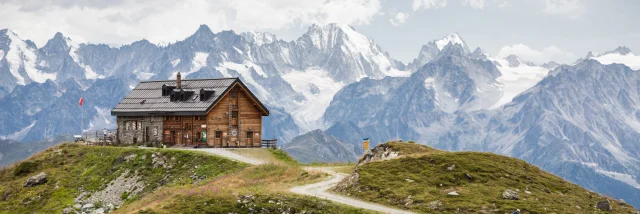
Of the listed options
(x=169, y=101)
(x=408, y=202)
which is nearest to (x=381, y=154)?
(x=408, y=202)

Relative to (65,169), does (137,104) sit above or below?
above

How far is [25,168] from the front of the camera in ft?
259

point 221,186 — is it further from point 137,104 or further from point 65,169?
point 137,104

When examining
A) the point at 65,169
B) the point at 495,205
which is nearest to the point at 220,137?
the point at 65,169

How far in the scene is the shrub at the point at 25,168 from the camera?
7819 cm

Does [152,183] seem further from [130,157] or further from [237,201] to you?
[237,201]

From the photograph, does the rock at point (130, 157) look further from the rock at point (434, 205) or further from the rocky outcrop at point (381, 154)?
the rock at point (434, 205)

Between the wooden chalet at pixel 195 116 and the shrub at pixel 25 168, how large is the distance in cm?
1484

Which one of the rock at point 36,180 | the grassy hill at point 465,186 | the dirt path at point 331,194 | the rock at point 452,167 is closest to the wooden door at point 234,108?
the rock at point 36,180

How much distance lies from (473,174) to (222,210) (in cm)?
1906

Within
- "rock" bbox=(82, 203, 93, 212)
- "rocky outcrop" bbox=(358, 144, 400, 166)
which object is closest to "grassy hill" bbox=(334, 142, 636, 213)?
"rocky outcrop" bbox=(358, 144, 400, 166)

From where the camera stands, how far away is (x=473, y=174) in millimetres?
51062

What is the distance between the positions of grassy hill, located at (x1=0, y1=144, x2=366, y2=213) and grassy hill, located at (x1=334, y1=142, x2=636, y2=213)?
5.11 m

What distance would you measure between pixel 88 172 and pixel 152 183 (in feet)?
39.4
